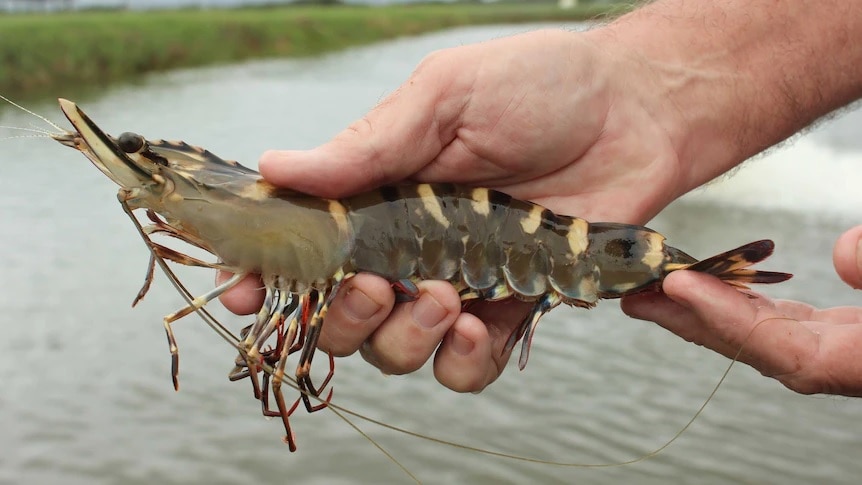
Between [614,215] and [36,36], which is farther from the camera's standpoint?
[36,36]

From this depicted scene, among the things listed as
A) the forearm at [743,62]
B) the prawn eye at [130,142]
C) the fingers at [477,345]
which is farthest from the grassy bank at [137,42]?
the prawn eye at [130,142]

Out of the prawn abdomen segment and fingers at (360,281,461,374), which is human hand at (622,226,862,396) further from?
fingers at (360,281,461,374)

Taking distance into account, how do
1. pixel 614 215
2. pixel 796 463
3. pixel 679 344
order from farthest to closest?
pixel 679 344 → pixel 796 463 → pixel 614 215

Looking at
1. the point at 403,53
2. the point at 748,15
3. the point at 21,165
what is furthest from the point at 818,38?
the point at 403,53

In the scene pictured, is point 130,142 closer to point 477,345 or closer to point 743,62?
point 477,345

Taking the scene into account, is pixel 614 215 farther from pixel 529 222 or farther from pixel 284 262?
pixel 284 262

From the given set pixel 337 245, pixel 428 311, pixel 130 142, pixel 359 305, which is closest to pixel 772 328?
pixel 428 311

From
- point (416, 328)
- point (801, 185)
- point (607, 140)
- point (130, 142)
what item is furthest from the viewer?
point (801, 185)
